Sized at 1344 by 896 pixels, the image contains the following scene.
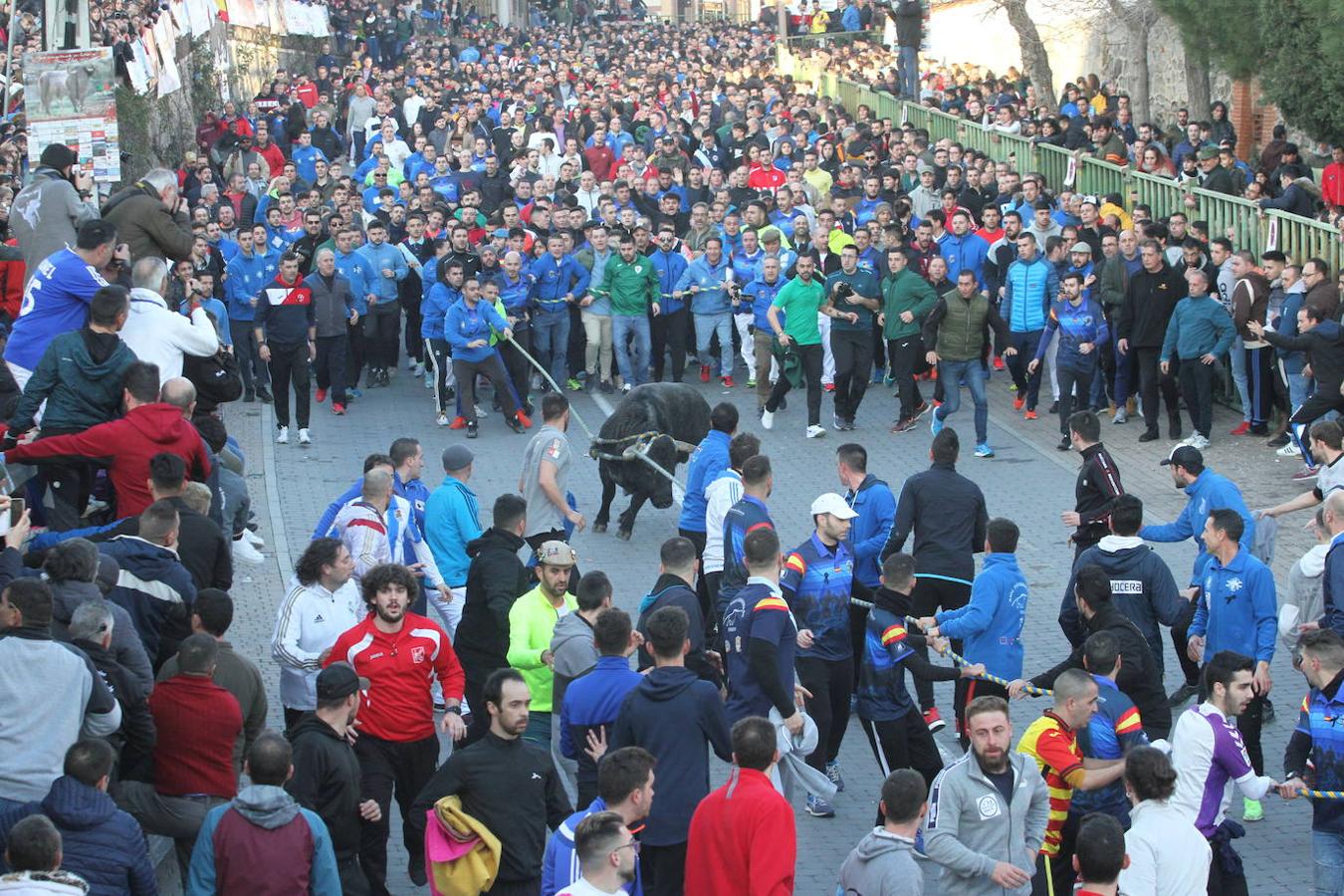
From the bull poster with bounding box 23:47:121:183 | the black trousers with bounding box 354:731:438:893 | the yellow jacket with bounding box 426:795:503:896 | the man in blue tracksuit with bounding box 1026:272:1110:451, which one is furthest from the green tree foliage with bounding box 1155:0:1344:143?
the yellow jacket with bounding box 426:795:503:896

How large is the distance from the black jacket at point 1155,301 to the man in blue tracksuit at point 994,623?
326 inches

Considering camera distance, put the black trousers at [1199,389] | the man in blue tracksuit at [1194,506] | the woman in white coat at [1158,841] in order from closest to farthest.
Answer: the woman in white coat at [1158,841] < the man in blue tracksuit at [1194,506] < the black trousers at [1199,389]

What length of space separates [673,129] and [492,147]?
119 inches

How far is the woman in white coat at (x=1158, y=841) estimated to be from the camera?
666 centimetres

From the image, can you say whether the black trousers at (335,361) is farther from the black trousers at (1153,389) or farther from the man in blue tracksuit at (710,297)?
the black trousers at (1153,389)

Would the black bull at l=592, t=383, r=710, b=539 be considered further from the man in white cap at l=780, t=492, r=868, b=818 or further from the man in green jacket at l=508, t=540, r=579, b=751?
the man in green jacket at l=508, t=540, r=579, b=751

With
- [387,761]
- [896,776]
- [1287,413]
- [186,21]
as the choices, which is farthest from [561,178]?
[896,776]

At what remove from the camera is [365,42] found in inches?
1663

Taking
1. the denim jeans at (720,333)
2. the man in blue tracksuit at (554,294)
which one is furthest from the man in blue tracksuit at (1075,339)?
the man in blue tracksuit at (554,294)

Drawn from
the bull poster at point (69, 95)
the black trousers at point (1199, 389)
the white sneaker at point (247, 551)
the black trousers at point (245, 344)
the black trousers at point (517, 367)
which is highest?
the bull poster at point (69, 95)

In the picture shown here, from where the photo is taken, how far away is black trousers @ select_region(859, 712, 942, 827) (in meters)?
9.12

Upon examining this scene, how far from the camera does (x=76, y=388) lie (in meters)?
9.73

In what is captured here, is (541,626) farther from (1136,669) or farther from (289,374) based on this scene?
(289,374)

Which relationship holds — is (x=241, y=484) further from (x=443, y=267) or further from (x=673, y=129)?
(x=673, y=129)
